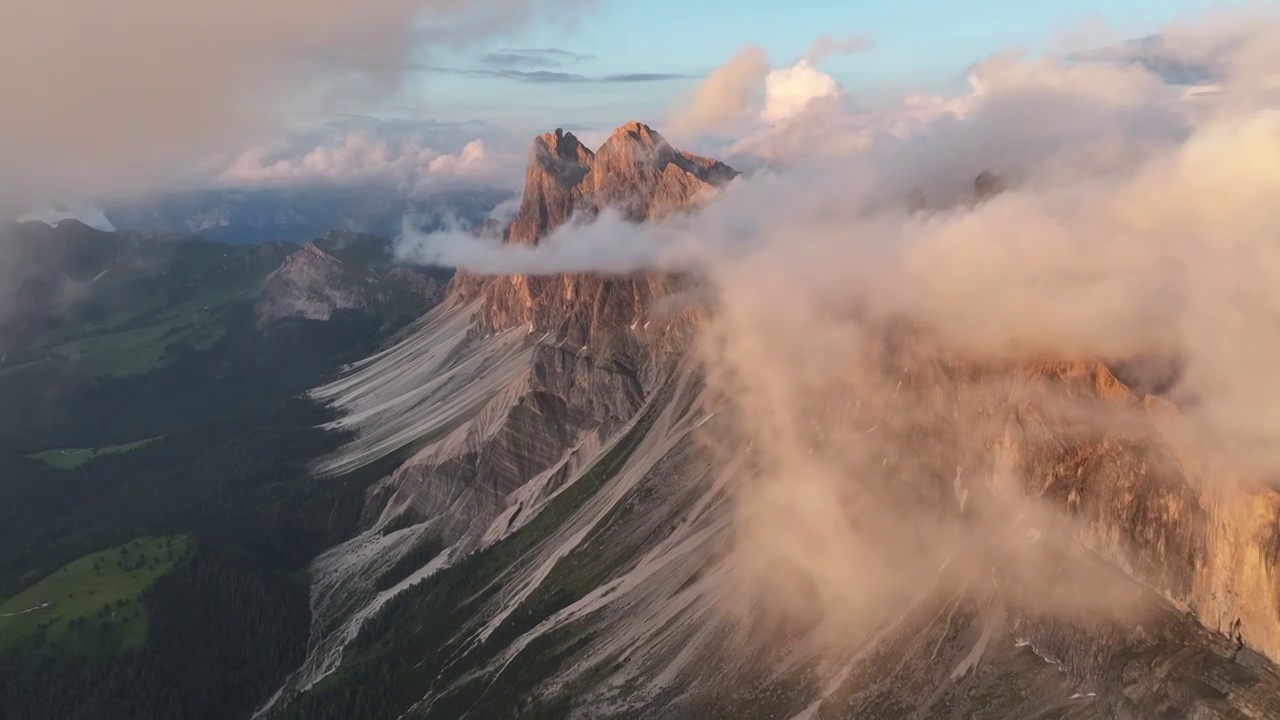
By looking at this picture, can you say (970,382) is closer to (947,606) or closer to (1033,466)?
(1033,466)

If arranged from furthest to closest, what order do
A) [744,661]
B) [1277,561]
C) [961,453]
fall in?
[961,453] < [744,661] < [1277,561]

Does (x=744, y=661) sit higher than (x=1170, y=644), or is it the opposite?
(x=1170, y=644)

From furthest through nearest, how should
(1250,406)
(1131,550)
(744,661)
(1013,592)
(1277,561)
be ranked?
(744,661) < (1013,592) < (1131,550) < (1250,406) < (1277,561)

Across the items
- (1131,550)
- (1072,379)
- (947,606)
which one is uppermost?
(1072,379)

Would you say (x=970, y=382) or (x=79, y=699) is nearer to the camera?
(x=970, y=382)

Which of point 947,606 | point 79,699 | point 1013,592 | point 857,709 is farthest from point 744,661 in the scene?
point 79,699

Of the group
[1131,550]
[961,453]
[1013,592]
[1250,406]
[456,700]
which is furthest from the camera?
[456,700]

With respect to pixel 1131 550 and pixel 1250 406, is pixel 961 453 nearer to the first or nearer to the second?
pixel 1131 550

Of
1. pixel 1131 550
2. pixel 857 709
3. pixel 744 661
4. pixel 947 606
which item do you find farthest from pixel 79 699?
pixel 1131 550

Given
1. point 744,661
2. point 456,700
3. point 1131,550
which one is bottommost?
point 456,700
